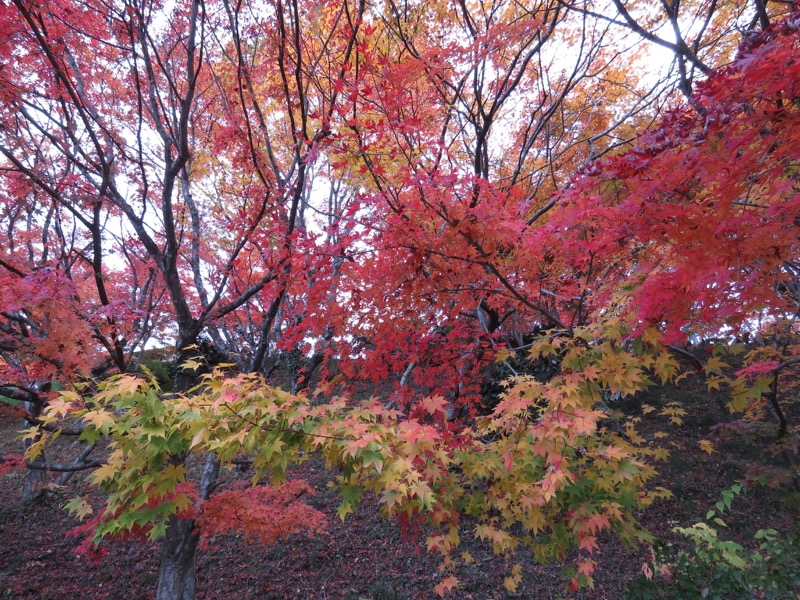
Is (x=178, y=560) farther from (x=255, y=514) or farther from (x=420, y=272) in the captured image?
(x=420, y=272)

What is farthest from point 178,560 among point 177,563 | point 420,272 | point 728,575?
point 728,575

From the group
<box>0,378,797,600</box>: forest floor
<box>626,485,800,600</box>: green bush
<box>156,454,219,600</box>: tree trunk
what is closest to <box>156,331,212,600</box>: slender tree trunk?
<box>156,454,219,600</box>: tree trunk

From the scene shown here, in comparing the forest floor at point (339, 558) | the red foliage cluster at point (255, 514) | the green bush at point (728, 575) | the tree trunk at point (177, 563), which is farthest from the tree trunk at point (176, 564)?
the green bush at point (728, 575)

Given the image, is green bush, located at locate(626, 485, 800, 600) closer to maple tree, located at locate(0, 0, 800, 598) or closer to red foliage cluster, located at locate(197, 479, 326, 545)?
maple tree, located at locate(0, 0, 800, 598)

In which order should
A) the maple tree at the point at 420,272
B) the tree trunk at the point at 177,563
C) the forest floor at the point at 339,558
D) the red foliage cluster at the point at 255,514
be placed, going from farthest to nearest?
1. the forest floor at the point at 339,558
2. the tree trunk at the point at 177,563
3. the red foliage cluster at the point at 255,514
4. the maple tree at the point at 420,272

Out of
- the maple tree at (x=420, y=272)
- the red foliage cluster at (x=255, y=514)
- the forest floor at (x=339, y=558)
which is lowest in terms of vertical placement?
the forest floor at (x=339, y=558)

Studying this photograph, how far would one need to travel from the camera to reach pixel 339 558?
20.6ft

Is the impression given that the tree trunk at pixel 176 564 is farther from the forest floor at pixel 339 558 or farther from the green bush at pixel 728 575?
the green bush at pixel 728 575

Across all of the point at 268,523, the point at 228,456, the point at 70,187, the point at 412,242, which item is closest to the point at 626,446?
the point at 412,242

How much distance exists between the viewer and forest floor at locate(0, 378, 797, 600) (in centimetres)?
548

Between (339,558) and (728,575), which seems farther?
(339,558)

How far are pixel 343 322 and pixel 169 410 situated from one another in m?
1.91

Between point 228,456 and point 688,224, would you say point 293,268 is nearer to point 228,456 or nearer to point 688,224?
point 228,456

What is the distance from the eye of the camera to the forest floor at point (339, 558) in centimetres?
548
